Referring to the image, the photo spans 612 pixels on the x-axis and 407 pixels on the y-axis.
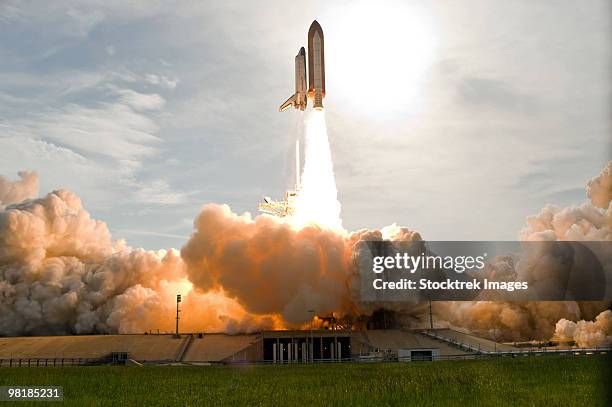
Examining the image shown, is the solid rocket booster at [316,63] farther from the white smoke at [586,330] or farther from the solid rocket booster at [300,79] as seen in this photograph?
the white smoke at [586,330]

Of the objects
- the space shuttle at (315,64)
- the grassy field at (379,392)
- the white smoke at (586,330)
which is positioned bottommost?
the grassy field at (379,392)

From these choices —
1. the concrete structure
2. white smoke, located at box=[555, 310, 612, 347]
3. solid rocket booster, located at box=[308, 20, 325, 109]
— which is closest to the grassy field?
the concrete structure

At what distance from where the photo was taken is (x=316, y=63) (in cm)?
9888

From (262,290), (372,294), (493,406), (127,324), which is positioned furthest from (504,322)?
(493,406)

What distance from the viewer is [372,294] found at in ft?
365

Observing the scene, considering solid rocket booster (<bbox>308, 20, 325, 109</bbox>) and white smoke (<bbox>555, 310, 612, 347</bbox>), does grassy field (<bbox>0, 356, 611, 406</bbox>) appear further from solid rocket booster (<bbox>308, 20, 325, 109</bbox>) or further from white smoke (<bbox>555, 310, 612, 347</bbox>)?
white smoke (<bbox>555, 310, 612, 347</bbox>)

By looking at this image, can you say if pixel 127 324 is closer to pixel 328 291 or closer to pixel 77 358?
Result: pixel 77 358

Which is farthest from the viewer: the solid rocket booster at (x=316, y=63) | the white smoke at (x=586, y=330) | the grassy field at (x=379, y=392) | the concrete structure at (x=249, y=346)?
the white smoke at (x=586, y=330)

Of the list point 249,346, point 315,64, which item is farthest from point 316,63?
point 249,346

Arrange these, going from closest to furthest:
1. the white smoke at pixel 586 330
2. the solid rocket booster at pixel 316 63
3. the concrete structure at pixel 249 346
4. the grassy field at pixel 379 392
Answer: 1. the grassy field at pixel 379 392
2. the solid rocket booster at pixel 316 63
3. the concrete structure at pixel 249 346
4. the white smoke at pixel 586 330

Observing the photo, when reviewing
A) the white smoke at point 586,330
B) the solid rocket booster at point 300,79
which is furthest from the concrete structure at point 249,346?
the solid rocket booster at point 300,79

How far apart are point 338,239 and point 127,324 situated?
41.1 metres

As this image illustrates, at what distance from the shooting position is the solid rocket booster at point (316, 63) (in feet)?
317

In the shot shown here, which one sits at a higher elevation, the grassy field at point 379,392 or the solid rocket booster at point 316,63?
the solid rocket booster at point 316,63
